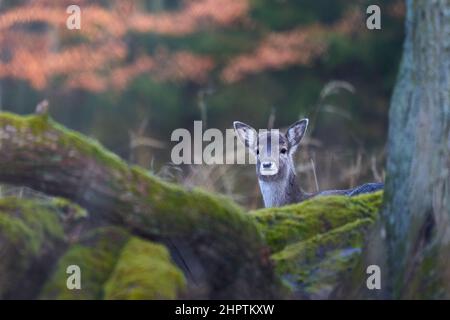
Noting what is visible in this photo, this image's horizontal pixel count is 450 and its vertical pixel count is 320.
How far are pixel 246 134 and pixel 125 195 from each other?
14.2ft

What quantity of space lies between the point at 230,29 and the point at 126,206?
1759cm

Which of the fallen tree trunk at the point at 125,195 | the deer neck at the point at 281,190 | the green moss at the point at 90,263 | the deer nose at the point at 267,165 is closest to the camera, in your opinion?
the fallen tree trunk at the point at 125,195

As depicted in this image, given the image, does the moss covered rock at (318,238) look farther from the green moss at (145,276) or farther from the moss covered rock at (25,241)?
the moss covered rock at (25,241)

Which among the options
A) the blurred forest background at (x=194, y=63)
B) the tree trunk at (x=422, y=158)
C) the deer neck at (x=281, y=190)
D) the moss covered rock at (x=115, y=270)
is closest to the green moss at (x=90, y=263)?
the moss covered rock at (x=115, y=270)

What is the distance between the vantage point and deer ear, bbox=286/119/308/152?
9.23 metres

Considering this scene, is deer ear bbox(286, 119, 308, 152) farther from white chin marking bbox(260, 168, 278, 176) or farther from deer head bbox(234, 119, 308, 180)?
white chin marking bbox(260, 168, 278, 176)

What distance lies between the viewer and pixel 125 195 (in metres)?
5.23

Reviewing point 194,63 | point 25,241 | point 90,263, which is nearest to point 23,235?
point 25,241

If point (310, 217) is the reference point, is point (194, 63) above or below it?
above

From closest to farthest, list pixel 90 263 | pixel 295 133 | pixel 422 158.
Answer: pixel 422 158 < pixel 90 263 < pixel 295 133

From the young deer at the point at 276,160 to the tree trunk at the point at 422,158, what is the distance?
11.4ft

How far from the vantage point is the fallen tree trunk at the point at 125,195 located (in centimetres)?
517

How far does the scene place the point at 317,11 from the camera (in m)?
21.8

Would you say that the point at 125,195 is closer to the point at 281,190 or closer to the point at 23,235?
the point at 23,235
